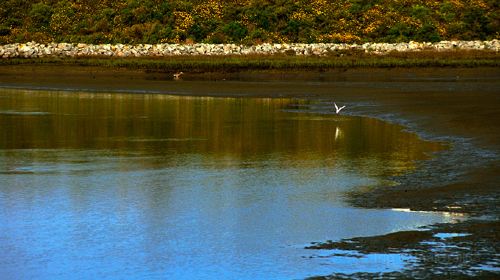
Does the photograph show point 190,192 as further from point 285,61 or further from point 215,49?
point 215,49

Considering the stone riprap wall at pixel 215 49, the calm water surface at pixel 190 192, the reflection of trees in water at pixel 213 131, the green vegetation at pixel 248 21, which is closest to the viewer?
the calm water surface at pixel 190 192

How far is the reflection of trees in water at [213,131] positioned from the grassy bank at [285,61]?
1149 cm

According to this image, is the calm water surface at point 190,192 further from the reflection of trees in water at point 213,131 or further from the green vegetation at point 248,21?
the green vegetation at point 248,21

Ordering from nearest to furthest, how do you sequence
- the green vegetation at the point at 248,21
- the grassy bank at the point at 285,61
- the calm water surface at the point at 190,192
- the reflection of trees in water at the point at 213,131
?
the calm water surface at the point at 190,192 < the reflection of trees in water at the point at 213,131 < the grassy bank at the point at 285,61 < the green vegetation at the point at 248,21

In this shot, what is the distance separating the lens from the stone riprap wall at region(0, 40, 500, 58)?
4491 cm

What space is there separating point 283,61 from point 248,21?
11.5 metres

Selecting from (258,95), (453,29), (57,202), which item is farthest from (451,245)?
(453,29)

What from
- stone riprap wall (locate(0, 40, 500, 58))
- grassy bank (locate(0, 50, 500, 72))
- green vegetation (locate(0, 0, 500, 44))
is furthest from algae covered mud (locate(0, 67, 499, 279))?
green vegetation (locate(0, 0, 500, 44))

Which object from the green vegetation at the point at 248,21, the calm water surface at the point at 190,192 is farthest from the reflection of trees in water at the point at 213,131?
the green vegetation at the point at 248,21

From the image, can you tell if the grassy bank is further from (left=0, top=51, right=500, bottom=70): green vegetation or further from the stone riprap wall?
the stone riprap wall

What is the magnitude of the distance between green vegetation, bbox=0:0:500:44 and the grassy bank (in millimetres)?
4969

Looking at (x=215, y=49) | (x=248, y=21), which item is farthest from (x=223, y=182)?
(x=248, y=21)

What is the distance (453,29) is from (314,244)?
4215 cm

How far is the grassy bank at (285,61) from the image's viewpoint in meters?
40.1
